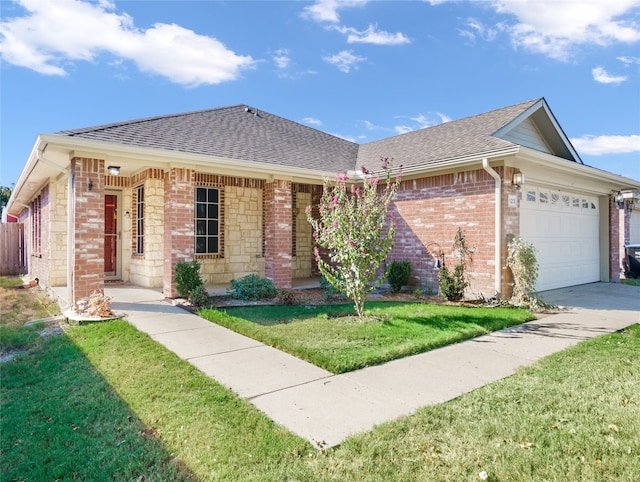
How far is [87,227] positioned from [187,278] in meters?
2.10

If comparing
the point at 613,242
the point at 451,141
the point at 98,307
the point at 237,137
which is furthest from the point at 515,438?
the point at 613,242

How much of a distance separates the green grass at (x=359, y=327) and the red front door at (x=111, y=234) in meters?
5.69

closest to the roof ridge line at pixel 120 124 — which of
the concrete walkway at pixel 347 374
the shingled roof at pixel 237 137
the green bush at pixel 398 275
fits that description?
the shingled roof at pixel 237 137

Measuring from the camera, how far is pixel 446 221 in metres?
9.24

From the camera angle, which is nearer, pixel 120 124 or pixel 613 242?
pixel 120 124

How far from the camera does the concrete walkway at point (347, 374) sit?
3295 mm

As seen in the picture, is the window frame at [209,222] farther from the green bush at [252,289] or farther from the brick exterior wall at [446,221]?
the brick exterior wall at [446,221]

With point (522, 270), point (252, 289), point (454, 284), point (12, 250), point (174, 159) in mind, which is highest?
point (174, 159)

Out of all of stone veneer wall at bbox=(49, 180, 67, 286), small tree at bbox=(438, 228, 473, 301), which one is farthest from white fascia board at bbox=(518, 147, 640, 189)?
stone veneer wall at bbox=(49, 180, 67, 286)

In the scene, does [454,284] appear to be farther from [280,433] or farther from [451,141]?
[280,433]

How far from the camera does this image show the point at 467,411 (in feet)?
10.9

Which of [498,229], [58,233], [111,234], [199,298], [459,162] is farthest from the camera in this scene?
[111,234]

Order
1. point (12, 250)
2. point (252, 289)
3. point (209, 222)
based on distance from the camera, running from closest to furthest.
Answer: point (252, 289)
point (209, 222)
point (12, 250)

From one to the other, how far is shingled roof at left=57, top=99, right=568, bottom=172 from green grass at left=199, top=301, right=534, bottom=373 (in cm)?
353
